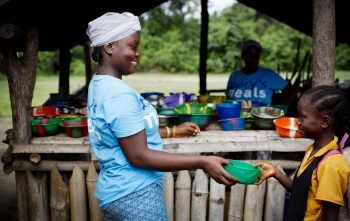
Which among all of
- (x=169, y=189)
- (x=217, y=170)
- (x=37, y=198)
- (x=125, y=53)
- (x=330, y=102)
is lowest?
(x=37, y=198)

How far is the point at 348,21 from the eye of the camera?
4.96 meters

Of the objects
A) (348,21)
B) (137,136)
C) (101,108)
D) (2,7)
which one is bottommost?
(137,136)

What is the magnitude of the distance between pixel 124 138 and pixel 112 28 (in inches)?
19.1

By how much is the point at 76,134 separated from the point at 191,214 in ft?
3.77

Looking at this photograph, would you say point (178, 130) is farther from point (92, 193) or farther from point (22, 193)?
point (22, 193)

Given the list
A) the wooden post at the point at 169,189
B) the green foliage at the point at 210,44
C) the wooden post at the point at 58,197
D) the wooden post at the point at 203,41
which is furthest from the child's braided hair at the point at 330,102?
the green foliage at the point at 210,44

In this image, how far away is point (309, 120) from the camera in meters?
1.64

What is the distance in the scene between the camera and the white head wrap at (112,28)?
142 centimetres

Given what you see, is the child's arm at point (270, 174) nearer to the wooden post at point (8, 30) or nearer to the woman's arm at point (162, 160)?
the woman's arm at point (162, 160)

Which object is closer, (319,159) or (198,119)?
(319,159)

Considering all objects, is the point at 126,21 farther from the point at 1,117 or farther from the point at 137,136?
the point at 1,117

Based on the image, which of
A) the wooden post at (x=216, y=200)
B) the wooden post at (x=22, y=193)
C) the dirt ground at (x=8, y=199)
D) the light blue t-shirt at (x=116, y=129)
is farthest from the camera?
the dirt ground at (x=8, y=199)

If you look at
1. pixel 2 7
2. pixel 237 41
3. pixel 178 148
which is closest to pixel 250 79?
pixel 178 148

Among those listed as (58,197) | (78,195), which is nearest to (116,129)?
(78,195)
